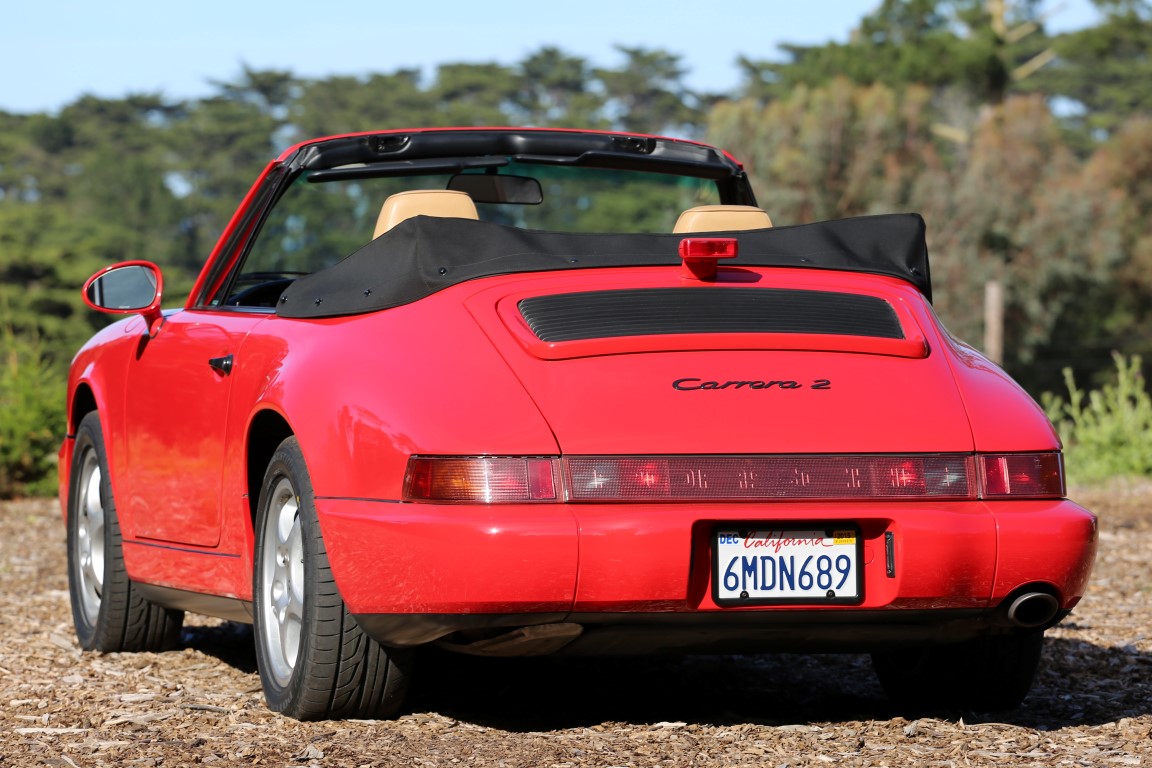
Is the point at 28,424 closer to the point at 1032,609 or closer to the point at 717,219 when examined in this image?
the point at 717,219

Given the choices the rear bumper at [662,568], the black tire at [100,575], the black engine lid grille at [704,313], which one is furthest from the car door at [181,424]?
the black engine lid grille at [704,313]

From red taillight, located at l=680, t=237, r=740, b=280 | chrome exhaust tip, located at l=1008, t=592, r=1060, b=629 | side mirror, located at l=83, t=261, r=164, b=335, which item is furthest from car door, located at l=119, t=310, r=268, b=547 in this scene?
chrome exhaust tip, located at l=1008, t=592, r=1060, b=629

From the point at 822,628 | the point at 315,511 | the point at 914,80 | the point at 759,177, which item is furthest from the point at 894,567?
the point at 914,80

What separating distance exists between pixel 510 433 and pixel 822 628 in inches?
35.9

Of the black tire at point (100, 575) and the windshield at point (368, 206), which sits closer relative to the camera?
the windshield at point (368, 206)

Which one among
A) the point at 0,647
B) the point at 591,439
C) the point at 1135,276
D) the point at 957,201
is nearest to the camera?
the point at 591,439

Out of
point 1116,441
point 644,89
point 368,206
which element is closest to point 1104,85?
point 644,89

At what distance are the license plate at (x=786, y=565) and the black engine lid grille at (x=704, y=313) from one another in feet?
1.87

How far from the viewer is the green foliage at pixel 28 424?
13359 mm

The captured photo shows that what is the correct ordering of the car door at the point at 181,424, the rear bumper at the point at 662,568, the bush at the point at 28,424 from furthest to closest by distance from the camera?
the bush at the point at 28,424 → the car door at the point at 181,424 → the rear bumper at the point at 662,568

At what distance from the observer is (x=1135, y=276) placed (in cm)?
5028

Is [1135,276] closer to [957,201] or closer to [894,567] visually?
[957,201]

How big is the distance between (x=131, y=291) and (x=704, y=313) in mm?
2472

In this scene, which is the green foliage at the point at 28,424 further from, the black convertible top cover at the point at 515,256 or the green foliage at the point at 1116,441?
the black convertible top cover at the point at 515,256
